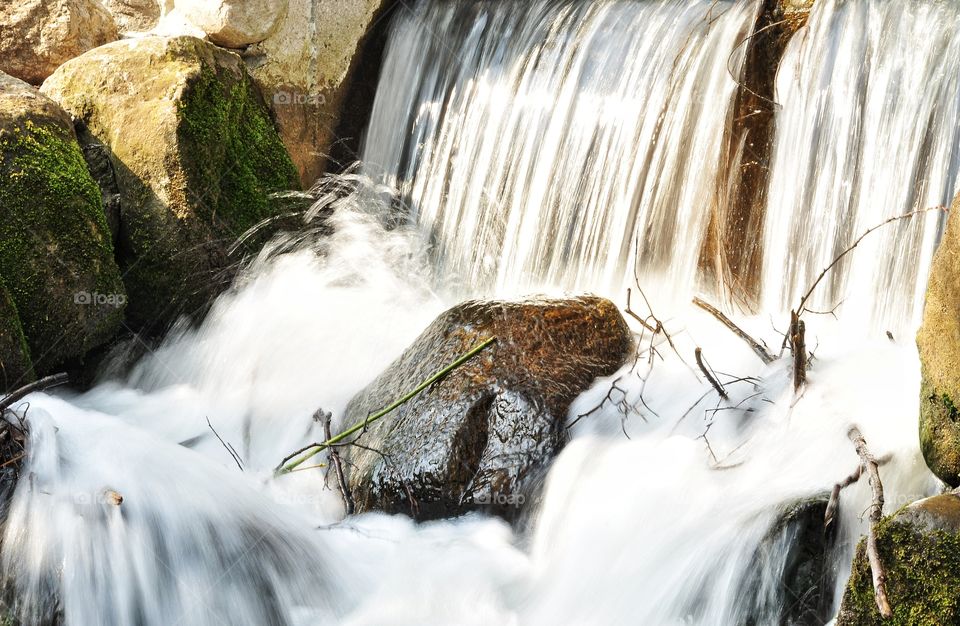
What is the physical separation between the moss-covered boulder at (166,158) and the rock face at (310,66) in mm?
726

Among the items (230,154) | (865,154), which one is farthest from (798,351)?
(230,154)

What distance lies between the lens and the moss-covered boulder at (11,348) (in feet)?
15.8

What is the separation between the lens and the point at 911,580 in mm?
2242

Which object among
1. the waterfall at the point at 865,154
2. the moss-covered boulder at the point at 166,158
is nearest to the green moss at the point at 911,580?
the waterfall at the point at 865,154

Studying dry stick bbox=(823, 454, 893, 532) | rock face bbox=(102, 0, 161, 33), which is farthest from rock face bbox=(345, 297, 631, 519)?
rock face bbox=(102, 0, 161, 33)

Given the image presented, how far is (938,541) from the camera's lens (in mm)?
2238

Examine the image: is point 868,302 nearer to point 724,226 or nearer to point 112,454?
point 724,226

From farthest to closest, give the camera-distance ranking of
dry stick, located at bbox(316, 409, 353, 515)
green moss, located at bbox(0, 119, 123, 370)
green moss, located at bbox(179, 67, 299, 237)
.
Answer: green moss, located at bbox(179, 67, 299, 237) → green moss, located at bbox(0, 119, 123, 370) → dry stick, located at bbox(316, 409, 353, 515)

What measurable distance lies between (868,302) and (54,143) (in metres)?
4.44

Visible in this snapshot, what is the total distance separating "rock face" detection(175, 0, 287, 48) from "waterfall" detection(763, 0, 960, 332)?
3.70 meters

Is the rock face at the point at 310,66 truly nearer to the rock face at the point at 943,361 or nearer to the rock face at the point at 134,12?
the rock face at the point at 134,12

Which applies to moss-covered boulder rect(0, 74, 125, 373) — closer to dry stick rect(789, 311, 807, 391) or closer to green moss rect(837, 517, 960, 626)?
dry stick rect(789, 311, 807, 391)

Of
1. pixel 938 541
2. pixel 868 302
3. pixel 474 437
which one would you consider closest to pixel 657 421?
pixel 474 437

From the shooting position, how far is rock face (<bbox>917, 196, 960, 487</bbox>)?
104 inches
